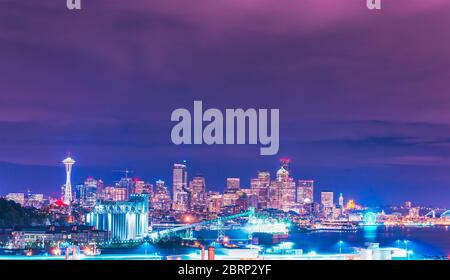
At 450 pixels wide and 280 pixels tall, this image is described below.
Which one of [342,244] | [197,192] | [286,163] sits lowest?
[342,244]

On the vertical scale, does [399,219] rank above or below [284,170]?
below

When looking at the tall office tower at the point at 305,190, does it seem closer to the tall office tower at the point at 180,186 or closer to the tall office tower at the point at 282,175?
the tall office tower at the point at 282,175

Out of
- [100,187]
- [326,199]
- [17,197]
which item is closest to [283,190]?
[326,199]

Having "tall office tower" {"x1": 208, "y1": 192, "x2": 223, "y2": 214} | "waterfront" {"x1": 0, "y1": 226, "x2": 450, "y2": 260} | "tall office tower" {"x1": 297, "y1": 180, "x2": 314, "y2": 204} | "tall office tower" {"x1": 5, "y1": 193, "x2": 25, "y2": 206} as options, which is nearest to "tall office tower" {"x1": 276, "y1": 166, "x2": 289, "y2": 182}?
"tall office tower" {"x1": 297, "y1": 180, "x2": 314, "y2": 204}

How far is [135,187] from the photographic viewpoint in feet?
21.4

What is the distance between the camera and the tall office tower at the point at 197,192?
21.3ft

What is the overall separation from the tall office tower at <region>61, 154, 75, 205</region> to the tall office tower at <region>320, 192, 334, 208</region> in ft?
7.27

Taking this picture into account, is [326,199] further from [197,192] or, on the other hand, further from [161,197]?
[161,197]

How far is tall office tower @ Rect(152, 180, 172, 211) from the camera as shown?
649 centimetres

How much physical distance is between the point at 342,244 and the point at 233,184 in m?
1.16

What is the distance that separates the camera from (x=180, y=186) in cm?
646
